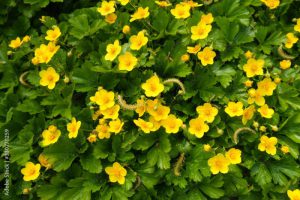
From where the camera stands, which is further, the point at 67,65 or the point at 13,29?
the point at 13,29

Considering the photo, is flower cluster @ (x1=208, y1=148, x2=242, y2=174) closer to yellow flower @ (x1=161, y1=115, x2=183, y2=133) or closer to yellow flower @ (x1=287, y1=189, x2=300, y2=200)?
yellow flower @ (x1=161, y1=115, x2=183, y2=133)

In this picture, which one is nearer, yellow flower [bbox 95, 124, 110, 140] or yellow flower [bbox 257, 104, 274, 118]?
yellow flower [bbox 95, 124, 110, 140]

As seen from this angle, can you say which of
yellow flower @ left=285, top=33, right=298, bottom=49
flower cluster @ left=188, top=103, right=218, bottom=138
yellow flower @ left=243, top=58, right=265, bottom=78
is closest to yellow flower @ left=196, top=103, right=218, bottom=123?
flower cluster @ left=188, top=103, right=218, bottom=138

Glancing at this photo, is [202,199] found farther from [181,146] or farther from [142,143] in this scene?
[142,143]

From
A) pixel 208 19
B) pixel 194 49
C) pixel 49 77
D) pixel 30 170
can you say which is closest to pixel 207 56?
pixel 194 49

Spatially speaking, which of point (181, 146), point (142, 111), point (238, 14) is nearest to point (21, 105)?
point (142, 111)
